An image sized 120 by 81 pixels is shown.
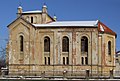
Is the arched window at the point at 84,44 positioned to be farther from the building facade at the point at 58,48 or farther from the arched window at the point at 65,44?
the arched window at the point at 65,44

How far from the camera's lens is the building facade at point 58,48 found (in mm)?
69812

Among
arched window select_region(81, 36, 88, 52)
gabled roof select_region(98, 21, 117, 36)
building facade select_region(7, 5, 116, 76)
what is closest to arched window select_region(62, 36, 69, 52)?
building facade select_region(7, 5, 116, 76)

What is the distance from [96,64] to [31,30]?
569 inches

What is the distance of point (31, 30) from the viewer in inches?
2830

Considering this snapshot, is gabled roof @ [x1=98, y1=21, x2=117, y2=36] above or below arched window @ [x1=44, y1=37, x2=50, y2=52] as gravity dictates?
above

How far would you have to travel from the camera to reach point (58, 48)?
2785 inches

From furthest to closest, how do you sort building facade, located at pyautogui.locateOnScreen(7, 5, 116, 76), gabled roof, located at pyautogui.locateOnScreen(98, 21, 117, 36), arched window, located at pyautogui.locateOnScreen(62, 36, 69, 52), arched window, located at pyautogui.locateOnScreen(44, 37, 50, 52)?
arched window, located at pyautogui.locateOnScreen(44, 37, 50, 52), gabled roof, located at pyautogui.locateOnScreen(98, 21, 117, 36), arched window, located at pyautogui.locateOnScreen(62, 36, 69, 52), building facade, located at pyautogui.locateOnScreen(7, 5, 116, 76)

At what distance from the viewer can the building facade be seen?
69.8 meters

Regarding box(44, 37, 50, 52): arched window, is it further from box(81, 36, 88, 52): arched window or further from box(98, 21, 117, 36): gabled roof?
box(98, 21, 117, 36): gabled roof

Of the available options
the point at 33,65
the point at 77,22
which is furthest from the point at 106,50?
the point at 33,65

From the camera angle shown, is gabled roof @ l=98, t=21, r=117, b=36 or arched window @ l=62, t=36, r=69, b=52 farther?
gabled roof @ l=98, t=21, r=117, b=36

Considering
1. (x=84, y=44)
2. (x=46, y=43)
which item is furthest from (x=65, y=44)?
(x=46, y=43)

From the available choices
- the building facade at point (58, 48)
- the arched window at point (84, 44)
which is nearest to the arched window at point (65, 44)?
the building facade at point (58, 48)

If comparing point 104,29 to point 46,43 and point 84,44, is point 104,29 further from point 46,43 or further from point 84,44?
point 46,43
